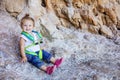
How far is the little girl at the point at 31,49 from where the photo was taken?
15.3ft

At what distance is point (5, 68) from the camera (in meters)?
4.48

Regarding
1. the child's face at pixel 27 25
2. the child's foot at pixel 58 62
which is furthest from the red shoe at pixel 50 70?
the child's face at pixel 27 25

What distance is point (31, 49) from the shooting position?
15.7ft

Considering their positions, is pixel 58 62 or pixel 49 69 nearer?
pixel 49 69

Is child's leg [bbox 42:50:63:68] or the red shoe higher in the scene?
child's leg [bbox 42:50:63:68]

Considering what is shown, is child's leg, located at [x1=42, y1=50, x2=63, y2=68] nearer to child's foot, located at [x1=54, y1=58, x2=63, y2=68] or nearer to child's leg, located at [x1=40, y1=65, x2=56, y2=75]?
child's foot, located at [x1=54, y1=58, x2=63, y2=68]

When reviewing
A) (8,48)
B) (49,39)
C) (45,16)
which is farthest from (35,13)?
(8,48)

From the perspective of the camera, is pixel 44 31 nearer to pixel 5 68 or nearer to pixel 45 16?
pixel 45 16

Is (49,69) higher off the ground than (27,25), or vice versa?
(27,25)

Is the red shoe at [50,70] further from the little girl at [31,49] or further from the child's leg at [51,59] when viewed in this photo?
the child's leg at [51,59]

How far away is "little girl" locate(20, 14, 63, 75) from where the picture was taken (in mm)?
4676

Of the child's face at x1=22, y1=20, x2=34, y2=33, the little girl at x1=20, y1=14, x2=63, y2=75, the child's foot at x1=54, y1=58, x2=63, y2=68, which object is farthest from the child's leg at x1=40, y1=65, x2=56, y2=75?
the child's face at x1=22, y1=20, x2=34, y2=33

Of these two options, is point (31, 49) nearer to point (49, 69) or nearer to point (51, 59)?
point (51, 59)

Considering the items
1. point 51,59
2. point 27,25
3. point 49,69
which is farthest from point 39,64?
point 27,25
